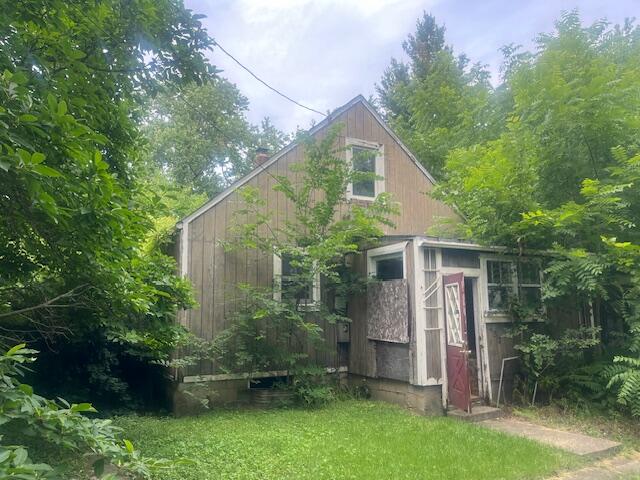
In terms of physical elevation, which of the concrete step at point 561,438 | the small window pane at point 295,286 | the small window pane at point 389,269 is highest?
the small window pane at point 389,269

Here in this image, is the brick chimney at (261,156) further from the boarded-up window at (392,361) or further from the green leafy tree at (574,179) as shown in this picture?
the boarded-up window at (392,361)

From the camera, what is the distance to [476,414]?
24.0 ft

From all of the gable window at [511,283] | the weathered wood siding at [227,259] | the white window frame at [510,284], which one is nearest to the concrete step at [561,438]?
the white window frame at [510,284]

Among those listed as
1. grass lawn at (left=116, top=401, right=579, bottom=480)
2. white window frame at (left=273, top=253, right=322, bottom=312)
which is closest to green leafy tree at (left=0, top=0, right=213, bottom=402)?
grass lawn at (left=116, top=401, right=579, bottom=480)

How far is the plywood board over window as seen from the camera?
7.96m

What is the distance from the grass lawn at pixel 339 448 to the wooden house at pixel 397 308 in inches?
33.1

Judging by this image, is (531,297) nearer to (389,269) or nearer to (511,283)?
(511,283)

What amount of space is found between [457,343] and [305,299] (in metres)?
2.89

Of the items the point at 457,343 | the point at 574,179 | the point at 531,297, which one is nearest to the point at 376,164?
the point at 574,179

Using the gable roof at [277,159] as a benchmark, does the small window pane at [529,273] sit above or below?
below

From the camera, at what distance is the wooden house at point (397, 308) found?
302 inches

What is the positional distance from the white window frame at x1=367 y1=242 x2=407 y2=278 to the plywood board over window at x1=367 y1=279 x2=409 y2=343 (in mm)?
293

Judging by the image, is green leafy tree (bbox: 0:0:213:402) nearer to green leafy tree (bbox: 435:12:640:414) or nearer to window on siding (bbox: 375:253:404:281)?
window on siding (bbox: 375:253:404:281)

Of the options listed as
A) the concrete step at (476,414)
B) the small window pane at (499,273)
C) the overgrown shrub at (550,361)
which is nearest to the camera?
the concrete step at (476,414)
